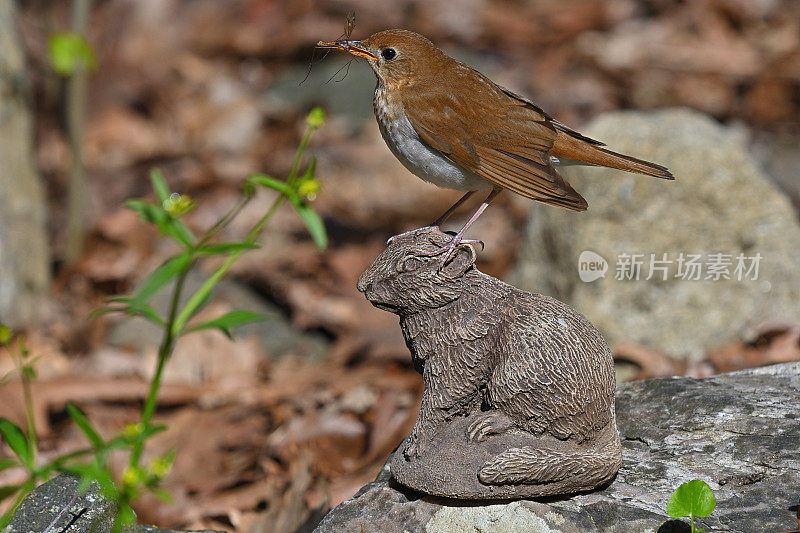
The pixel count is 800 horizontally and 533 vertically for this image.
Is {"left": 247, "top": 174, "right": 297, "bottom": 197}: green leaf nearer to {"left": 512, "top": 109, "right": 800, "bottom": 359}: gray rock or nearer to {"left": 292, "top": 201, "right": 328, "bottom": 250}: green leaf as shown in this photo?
{"left": 292, "top": 201, "right": 328, "bottom": 250}: green leaf

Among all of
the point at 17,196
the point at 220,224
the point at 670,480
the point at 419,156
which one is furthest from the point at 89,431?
the point at 17,196

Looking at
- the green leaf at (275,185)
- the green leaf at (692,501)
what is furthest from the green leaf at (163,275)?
the green leaf at (692,501)

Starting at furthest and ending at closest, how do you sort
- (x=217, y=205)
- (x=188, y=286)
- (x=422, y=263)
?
1. (x=217, y=205)
2. (x=188, y=286)
3. (x=422, y=263)

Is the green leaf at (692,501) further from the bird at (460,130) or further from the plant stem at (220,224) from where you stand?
the plant stem at (220,224)

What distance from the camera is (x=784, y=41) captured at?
1003 centimetres

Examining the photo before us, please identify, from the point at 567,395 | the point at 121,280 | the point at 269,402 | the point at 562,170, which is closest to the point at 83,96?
the point at 121,280

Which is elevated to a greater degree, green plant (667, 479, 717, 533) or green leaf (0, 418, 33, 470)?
green plant (667, 479, 717, 533)

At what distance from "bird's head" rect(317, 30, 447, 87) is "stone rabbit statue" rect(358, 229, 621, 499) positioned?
659 millimetres

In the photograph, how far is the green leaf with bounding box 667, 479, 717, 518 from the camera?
2.73 meters

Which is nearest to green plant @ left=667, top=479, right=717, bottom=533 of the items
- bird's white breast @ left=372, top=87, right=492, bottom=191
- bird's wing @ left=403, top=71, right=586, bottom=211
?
bird's wing @ left=403, top=71, right=586, bottom=211

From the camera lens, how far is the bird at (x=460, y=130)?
3279 millimetres

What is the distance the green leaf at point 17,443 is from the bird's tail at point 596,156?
210 centimetres

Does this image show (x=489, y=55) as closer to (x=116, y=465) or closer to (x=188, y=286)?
(x=188, y=286)

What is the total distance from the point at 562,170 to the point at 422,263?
3.23 m
